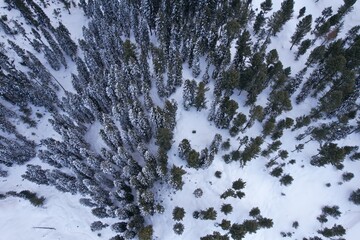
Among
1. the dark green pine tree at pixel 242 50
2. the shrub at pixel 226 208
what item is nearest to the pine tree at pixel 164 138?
the shrub at pixel 226 208

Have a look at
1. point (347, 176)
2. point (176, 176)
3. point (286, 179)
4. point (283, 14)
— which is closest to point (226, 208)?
point (176, 176)

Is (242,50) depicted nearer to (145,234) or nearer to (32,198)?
(145,234)

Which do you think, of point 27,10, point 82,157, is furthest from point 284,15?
point 27,10

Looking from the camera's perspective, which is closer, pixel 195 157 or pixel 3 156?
pixel 195 157

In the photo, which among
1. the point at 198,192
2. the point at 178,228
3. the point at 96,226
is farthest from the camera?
the point at 96,226

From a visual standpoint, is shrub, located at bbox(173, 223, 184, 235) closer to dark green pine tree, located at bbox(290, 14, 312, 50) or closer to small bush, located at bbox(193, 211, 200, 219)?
small bush, located at bbox(193, 211, 200, 219)

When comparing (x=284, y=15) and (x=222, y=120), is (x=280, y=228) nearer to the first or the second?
(x=222, y=120)

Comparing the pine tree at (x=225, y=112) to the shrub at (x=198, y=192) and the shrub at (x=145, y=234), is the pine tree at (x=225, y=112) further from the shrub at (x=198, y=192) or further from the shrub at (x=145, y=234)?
the shrub at (x=145, y=234)

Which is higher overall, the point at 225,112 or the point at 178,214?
the point at 225,112
